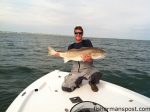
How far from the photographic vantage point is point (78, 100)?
500 cm

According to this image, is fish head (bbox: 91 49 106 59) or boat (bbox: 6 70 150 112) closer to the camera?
boat (bbox: 6 70 150 112)

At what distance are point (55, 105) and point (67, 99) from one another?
0.46 meters

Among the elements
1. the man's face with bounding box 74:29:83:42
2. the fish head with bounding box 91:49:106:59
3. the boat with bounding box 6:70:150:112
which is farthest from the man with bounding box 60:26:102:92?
the fish head with bounding box 91:49:106:59

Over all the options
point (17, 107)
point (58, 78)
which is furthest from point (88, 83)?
point (17, 107)

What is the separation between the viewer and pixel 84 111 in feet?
13.4

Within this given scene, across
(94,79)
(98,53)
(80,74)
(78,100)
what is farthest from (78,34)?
(78,100)

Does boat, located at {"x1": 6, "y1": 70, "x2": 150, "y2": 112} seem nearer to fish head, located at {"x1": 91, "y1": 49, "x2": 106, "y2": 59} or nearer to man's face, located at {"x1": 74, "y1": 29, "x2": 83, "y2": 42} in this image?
fish head, located at {"x1": 91, "y1": 49, "x2": 106, "y2": 59}

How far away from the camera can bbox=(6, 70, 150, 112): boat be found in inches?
173

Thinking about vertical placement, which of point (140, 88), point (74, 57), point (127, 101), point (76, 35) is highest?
point (76, 35)

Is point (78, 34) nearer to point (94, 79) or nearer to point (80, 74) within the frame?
point (80, 74)

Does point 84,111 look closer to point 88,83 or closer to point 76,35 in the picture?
point 88,83

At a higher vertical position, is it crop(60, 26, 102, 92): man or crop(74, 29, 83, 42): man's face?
crop(74, 29, 83, 42): man's face

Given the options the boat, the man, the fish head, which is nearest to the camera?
the boat

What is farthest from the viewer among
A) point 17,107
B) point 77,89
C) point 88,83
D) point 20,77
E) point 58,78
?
point 20,77
